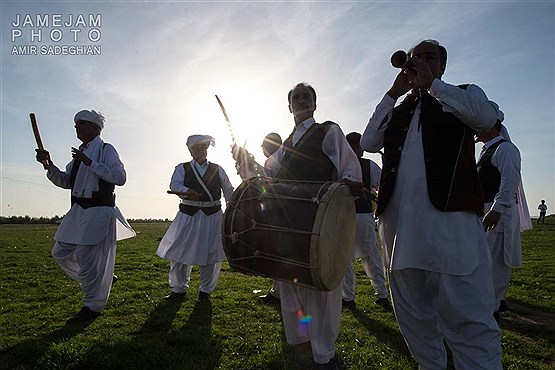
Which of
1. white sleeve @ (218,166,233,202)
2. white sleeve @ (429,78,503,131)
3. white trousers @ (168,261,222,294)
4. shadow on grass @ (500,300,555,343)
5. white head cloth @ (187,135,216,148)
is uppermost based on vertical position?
white head cloth @ (187,135,216,148)

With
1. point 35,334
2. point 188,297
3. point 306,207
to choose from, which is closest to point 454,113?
point 306,207

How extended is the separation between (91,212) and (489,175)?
4745 mm

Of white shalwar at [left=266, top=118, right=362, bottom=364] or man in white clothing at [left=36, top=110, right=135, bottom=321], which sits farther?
man in white clothing at [left=36, top=110, right=135, bottom=321]

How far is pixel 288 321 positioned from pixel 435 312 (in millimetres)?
1559

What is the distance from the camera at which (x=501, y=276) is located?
4914 millimetres

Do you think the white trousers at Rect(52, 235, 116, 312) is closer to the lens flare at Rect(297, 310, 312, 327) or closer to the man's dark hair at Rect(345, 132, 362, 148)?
the lens flare at Rect(297, 310, 312, 327)

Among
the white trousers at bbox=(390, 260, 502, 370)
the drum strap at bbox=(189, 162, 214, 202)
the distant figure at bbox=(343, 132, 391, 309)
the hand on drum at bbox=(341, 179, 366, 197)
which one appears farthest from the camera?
the drum strap at bbox=(189, 162, 214, 202)

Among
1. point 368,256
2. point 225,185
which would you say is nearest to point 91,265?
point 225,185

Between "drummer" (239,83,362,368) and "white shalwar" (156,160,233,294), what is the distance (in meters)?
2.64

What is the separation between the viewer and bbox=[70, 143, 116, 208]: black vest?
5.28 meters

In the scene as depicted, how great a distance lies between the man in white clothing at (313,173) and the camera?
3594 millimetres

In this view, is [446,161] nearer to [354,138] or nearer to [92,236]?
[354,138]

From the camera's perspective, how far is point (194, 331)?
15.1 ft

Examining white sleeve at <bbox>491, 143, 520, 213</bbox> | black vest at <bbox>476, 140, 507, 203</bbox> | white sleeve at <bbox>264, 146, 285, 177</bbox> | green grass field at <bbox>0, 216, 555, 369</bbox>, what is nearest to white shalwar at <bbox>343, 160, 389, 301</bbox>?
green grass field at <bbox>0, 216, 555, 369</bbox>
